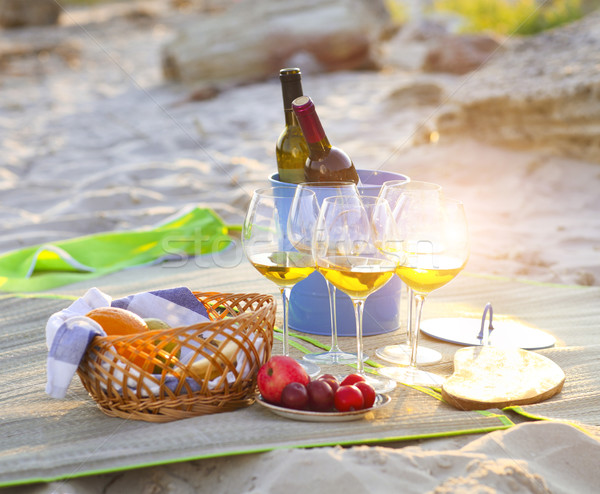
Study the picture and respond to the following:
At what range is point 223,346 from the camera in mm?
1471

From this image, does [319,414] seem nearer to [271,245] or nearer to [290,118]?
[271,245]

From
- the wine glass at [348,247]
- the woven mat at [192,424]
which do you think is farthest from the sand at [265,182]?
the wine glass at [348,247]

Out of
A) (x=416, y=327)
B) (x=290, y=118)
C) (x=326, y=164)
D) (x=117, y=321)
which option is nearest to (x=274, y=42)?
(x=290, y=118)

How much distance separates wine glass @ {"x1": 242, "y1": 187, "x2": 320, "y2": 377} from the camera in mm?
1643

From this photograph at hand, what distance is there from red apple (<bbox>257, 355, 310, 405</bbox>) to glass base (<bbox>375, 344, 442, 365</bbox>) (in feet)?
1.54

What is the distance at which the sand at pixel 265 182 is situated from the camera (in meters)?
1.32

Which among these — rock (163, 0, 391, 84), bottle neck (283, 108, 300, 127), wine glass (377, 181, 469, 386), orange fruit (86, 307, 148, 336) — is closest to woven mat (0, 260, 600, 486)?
orange fruit (86, 307, 148, 336)

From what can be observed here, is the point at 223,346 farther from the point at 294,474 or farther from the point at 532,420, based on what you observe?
the point at 532,420

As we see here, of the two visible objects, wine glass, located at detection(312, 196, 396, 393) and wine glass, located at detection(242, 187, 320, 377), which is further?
wine glass, located at detection(242, 187, 320, 377)

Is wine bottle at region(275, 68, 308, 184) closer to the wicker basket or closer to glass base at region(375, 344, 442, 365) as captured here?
glass base at region(375, 344, 442, 365)

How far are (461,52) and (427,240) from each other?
6.57 metres

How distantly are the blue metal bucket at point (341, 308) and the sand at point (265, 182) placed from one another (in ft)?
2.38

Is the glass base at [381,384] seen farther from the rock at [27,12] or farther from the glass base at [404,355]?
the rock at [27,12]

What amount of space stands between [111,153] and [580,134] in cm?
359
